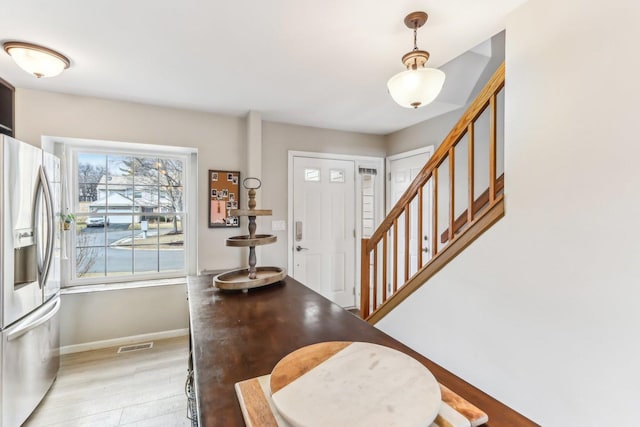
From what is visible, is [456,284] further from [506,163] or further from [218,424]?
[218,424]

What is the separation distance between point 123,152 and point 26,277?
4.97ft

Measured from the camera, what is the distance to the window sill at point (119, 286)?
278 centimetres

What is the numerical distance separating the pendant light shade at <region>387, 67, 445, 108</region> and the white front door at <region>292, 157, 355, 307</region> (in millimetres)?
2064

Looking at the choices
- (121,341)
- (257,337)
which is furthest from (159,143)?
(257,337)

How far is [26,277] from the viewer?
1974 mm

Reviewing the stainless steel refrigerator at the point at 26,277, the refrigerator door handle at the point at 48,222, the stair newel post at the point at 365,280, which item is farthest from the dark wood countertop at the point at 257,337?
the refrigerator door handle at the point at 48,222

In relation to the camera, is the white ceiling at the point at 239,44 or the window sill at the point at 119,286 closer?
the white ceiling at the point at 239,44

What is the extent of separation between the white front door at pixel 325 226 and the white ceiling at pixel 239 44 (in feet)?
3.53

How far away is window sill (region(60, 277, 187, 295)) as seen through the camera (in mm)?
2781

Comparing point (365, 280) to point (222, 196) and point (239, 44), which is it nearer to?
point (222, 196)

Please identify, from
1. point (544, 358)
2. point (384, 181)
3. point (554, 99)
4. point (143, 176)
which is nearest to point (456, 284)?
point (544, 358)

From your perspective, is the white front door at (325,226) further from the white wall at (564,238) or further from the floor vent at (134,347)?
the white wall at (564,238)

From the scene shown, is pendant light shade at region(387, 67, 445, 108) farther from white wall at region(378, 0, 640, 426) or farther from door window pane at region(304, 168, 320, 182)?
door window pane at region(304, 168, 320, 182)

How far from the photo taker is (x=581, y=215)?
1.27m
